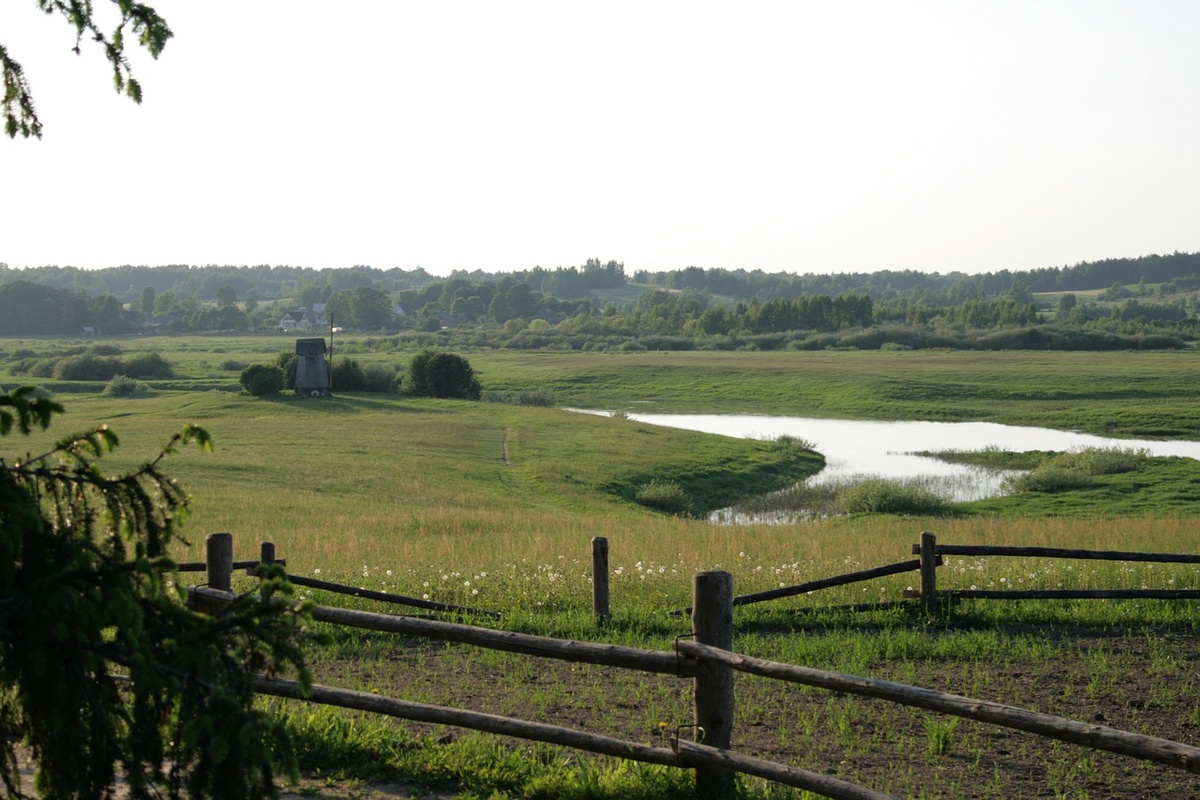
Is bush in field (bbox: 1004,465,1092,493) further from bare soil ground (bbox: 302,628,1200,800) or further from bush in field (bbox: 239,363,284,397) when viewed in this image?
bush in field (bbox: 239,363,284,397)

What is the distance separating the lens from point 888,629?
12.8 metres

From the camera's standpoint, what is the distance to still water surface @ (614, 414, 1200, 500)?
152 ft

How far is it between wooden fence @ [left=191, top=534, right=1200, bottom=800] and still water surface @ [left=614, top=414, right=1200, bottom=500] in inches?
1373

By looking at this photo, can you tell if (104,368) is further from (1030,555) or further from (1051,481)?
(1030,555)

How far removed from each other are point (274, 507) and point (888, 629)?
2149cm

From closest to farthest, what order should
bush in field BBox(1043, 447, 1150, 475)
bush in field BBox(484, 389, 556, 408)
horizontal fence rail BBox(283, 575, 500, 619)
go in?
horizontal fence rail BBox(283, 575, 500, 619), bush in field BBox(1043, 447, 1150, 475), bush in field BBox(484, 389, 556, 408)

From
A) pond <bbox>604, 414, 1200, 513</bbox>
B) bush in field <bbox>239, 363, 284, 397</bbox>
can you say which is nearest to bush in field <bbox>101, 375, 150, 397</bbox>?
bush in field <bbox>239, 363, 284, 397</bbox>

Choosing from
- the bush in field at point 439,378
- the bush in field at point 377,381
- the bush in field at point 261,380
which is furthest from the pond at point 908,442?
the bush in field at point 261,380

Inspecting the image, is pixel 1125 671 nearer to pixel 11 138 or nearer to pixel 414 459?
pixel 11 138

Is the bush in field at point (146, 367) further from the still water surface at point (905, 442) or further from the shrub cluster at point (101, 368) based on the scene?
the still water surface at point (905, 442)

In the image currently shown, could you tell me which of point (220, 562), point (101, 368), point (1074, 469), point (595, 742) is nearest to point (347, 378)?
point (101, 368)

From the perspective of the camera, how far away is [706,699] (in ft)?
24.2

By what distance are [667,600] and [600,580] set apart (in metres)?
1.71

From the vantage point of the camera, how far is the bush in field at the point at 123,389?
80.5 m
